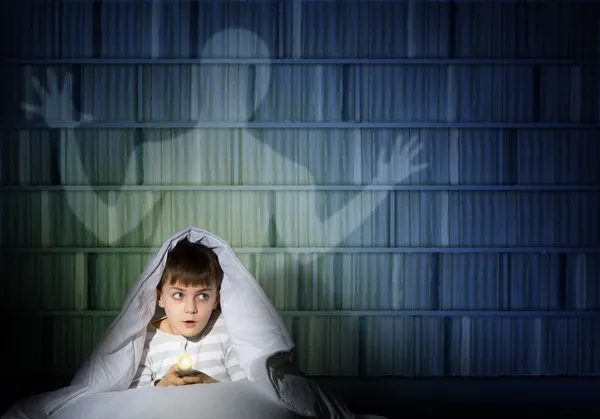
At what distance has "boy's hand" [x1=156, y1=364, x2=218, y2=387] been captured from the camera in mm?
1640

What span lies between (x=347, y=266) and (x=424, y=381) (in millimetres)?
514

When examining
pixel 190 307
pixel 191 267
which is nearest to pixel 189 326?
pixel 190 307

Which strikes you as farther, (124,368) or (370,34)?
(370,34)

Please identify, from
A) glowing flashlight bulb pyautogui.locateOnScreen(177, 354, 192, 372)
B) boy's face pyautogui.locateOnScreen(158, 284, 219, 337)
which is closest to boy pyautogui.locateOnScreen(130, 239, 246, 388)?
boy's face pyautogui.locateOnScreen(158, 284, 219, 337)

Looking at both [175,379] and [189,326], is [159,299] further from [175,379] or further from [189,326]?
[175,379]

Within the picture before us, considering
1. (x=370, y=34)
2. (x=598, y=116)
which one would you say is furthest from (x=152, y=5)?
(x=598, y=116)

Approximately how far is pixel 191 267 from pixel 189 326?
17cm

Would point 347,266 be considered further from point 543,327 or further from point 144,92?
point 144,92

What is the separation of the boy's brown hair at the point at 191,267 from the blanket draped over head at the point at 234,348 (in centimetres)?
2

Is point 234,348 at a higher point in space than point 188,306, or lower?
lower

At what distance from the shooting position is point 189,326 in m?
1.74

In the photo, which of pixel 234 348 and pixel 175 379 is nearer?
pixel 175 379

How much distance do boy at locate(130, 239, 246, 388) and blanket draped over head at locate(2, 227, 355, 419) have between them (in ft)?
0.11

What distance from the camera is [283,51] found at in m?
2.20
